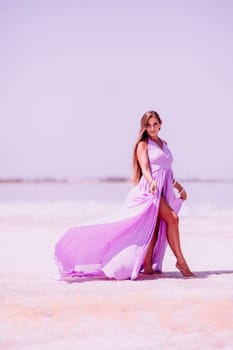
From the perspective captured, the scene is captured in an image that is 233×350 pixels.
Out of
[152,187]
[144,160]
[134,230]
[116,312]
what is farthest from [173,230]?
[116,312]

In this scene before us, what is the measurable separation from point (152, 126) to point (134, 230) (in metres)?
1.16

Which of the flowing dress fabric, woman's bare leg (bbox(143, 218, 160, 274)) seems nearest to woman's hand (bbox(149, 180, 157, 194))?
the flowing dress fabric

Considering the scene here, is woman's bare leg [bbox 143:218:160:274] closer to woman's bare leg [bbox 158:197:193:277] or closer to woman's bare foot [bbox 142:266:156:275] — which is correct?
woman's bare foot [bbox 142:266:156:275]

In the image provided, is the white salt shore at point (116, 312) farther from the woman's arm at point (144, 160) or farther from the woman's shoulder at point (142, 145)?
the woman's shoulder at point (142, 145)

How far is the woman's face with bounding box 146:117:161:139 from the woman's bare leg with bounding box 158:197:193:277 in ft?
2.40

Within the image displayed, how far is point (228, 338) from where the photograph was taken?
407 centimetres

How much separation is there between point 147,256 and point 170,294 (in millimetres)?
1745

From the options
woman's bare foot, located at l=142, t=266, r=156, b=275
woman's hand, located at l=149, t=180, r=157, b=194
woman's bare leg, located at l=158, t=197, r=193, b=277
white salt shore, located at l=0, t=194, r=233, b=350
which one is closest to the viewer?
white salt shore, located at l=0, t=194, r=233, b=350

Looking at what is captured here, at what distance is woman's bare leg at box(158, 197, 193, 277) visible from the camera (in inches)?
266

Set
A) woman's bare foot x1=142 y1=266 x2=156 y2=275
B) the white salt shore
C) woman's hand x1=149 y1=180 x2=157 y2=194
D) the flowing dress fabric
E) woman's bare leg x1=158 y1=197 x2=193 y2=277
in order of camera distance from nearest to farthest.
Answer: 1. the white salt shore
2. woman's hand x1=149 y1=180 x2=157 y2=194
3. the flowing dress fabric
4. woman's bare leg x1=158 y1=197 x2=193 y2=277
5. woman's bare foot x1=142 y1=266 x2=156 y2=275

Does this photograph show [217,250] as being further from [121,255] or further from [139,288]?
[139,288]

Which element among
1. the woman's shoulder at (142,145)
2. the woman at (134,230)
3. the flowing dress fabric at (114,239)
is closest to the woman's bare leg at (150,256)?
the woman at (134,230)

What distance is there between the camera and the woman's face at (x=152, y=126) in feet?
22.3

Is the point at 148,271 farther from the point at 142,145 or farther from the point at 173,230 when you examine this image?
the point at 142,145
